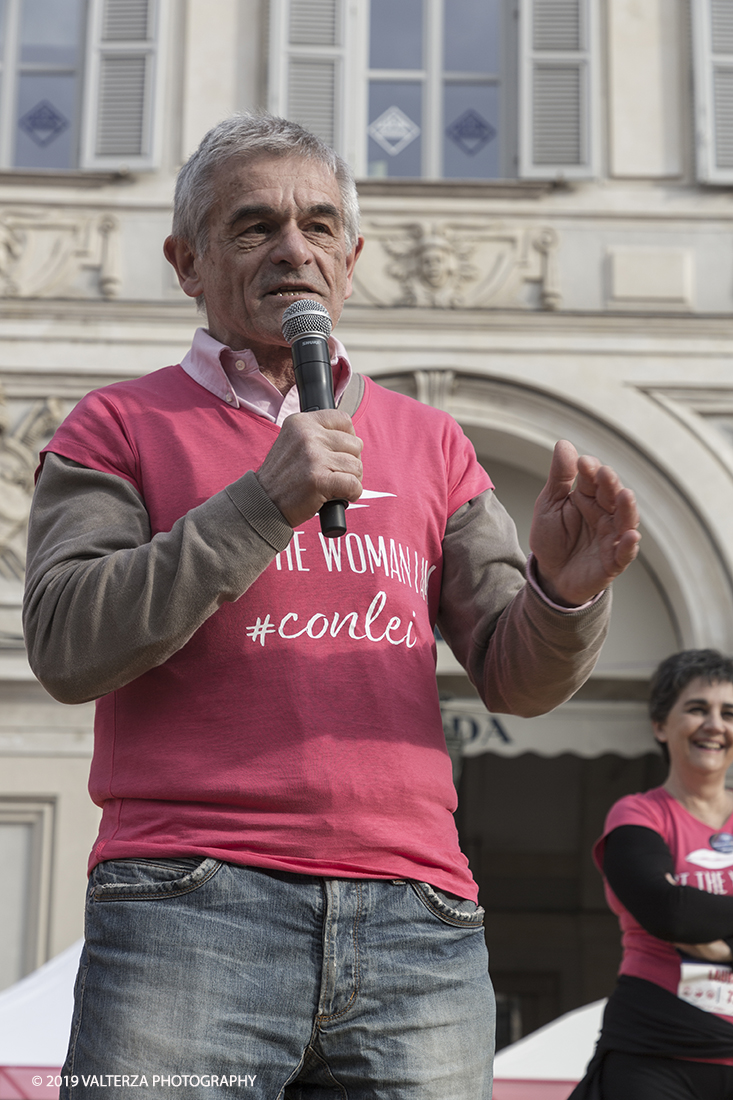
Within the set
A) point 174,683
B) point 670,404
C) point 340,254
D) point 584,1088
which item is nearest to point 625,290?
point 670,404

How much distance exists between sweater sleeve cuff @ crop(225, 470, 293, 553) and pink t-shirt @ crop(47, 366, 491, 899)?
14 centimetres

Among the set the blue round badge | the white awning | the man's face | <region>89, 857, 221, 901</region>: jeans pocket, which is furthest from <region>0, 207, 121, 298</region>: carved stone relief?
<region>89, 857, 221, 901</region>: jeans pocket

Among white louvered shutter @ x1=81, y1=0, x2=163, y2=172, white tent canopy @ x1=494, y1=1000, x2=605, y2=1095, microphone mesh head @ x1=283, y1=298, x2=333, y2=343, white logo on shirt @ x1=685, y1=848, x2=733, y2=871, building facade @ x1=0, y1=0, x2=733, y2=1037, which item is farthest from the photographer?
white louvered shutter @ x1=81, y1=0, x2=163, y2=172

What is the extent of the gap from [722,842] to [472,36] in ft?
20.4

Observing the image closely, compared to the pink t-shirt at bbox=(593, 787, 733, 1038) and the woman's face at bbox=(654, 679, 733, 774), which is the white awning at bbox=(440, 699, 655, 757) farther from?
the pink t-shirt at bbox=(593, 787, 733, 1038)

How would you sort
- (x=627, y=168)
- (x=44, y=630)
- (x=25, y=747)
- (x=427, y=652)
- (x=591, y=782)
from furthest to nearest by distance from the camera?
1. (x=591, y=782)
2. (x=627, y=168)
3. (x=25, y=747)
4. (x=427, y=652)
5. (x=44, y=630)

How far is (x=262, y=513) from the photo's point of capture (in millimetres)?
1424

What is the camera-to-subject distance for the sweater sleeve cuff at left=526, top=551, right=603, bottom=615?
5.08 feet

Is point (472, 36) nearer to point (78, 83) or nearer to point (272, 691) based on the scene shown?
point (78, 83)

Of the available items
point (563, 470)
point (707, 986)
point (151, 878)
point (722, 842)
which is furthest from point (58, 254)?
point (151, 878)

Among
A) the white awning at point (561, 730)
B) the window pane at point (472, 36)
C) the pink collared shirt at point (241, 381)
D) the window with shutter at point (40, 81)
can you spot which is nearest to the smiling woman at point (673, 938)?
the pink collared shirt at point (241, 381)

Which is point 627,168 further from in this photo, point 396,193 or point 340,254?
point 340,254

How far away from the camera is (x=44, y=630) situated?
4.89 feet

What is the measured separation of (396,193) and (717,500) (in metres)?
2.53
